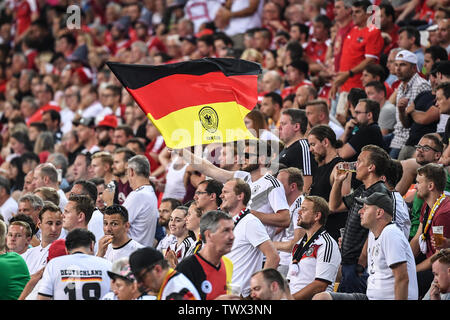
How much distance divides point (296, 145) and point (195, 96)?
4.74 ft

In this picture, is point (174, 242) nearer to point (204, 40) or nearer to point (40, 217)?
point (40, 217)

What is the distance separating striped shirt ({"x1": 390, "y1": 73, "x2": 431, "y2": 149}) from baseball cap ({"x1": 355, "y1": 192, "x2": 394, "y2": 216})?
380cm

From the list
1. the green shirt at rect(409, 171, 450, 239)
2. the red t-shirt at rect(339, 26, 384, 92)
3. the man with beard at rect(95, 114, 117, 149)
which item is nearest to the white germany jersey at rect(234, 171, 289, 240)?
the green shirt at rect(409, 171, 450, 239)

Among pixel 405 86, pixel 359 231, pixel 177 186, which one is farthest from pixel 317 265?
pixel 405 86

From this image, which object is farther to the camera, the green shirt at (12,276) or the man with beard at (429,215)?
the man with beard at (429,215)

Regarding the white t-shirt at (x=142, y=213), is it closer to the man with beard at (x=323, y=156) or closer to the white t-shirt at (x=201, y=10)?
the man with beard at (x=323, y=156)

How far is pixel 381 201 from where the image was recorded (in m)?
7.57

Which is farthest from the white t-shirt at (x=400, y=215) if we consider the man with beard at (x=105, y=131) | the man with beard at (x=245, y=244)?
the man with beard at (x=105, y=131)

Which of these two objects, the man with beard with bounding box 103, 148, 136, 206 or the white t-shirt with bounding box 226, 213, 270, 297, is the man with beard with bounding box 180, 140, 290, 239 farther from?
the man with beard with bounding box 103, 148, 136, 206

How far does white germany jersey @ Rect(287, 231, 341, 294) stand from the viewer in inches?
313

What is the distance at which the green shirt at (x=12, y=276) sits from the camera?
7.92m

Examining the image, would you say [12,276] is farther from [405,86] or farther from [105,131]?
[105,131]

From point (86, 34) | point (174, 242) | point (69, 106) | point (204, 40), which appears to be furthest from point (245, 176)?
point (86, 34)

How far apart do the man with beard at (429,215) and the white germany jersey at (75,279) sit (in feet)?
10.6
